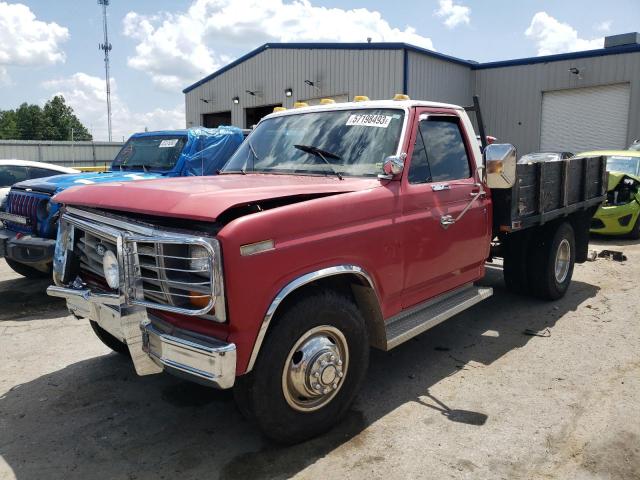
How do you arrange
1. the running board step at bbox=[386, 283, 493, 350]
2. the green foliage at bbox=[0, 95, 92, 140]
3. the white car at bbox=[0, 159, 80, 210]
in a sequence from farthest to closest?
the green foliage at bbox=[0, 95, 92, 140] < the white car at bbox=[0, 159, 80, 210] < the running board step at bbox=[386, 283, 493, 350]

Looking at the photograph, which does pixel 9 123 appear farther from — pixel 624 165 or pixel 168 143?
pixel 624 165

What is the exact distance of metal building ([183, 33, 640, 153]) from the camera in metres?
17.9

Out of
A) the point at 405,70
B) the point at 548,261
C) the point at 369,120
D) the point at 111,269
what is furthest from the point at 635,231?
the point at 111,269

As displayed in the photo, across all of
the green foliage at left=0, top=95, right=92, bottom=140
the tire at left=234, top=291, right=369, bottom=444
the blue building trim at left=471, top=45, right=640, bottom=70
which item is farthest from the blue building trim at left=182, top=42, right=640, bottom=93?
the green foliage at left=0, top=95, right=92, bottom=140

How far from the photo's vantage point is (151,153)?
8.43 meters

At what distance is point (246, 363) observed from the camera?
8.89 feet

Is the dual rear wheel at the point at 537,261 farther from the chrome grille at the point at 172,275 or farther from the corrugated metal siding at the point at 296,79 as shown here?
the corrugated metal siding at the point at 296,79

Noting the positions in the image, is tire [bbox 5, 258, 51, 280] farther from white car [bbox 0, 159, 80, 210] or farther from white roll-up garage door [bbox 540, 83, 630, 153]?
white roll-up garage door [bbox 540, 83, 630, 153]

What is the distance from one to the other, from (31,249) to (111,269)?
3191 millimetres

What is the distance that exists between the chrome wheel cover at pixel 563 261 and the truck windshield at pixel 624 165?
19.0 feet

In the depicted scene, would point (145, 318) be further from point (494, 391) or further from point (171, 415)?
point (494, 391)

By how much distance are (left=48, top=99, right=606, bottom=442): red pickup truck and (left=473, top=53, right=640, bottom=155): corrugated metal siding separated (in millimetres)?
16344

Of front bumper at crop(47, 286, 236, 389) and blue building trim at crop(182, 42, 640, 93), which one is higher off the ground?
blue building trim at crop(182, 42, 640, 93)

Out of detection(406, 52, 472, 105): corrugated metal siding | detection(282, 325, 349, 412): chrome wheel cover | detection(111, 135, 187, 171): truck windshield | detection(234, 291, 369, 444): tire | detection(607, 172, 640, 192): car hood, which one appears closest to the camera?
detection(234, 291, 369, 444): tire
